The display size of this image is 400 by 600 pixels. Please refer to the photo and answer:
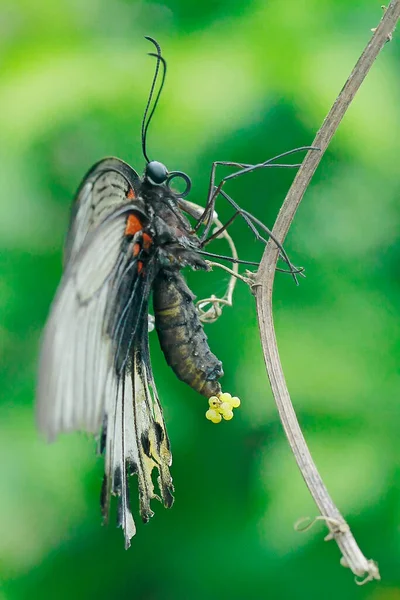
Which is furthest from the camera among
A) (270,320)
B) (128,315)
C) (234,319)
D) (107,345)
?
(234,319)

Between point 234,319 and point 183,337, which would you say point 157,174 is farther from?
point 234,319

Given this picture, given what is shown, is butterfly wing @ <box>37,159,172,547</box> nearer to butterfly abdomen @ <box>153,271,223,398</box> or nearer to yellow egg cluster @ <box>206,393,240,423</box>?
butterfly abdomen @ <box>153,271,223,398</box>

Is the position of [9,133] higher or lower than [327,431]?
higher

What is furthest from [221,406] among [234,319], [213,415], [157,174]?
[234,319]

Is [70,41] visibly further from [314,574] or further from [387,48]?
[314,574]

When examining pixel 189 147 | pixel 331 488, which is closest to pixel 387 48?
pixel 189 147

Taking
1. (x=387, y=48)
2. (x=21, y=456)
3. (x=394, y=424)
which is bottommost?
(x=21, y=456)

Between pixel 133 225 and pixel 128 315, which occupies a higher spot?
pixel 133 225
